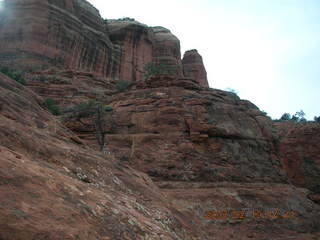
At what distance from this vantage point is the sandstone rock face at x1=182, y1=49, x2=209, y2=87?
206ft

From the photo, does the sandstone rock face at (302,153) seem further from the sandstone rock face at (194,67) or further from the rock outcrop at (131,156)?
the sandstone rock face at (194,67)

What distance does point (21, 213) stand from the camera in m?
4.02

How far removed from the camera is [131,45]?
52906 mm

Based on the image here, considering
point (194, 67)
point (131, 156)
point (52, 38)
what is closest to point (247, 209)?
point (131, 156)

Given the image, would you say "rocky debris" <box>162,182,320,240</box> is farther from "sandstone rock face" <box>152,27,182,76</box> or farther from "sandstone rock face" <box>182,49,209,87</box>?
"sandstone rock face" <box>182,49,209,87</box>

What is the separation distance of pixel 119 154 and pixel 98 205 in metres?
13.4

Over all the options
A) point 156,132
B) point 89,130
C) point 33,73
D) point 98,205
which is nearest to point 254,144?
point 156,132

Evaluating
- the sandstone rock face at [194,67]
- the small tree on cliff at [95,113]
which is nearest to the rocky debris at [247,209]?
the small tree on cliff at [95,113]

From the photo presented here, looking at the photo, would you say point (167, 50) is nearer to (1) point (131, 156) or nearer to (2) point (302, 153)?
(2) point (302, 153)

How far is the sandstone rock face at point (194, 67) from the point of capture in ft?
206
